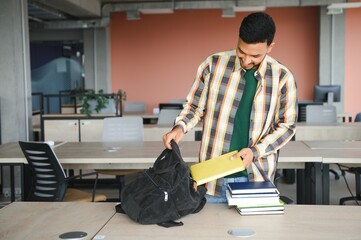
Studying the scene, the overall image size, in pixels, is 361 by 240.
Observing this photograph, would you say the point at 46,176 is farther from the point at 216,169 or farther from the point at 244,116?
the point at 216,169

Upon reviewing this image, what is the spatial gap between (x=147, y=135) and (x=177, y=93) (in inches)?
227

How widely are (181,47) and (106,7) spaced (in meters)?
2.05

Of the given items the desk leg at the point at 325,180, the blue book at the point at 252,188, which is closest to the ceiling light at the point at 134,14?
the desk leg at the point at 325,180

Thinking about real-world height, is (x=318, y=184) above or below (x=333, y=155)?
below

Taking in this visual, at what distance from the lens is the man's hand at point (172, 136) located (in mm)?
2342

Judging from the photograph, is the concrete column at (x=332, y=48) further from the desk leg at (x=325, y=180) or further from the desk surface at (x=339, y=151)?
the desk leg at (x=325, y=180)

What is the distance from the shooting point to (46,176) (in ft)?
13.5

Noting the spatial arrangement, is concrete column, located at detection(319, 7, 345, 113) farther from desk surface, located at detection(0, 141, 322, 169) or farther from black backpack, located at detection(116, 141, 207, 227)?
black backpack, located at detection(116, 141, 207, 227)

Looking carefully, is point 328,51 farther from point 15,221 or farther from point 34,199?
point 15,221

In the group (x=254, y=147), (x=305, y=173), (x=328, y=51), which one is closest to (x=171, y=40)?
(x=328, y=51)

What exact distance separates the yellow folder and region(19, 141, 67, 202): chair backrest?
79.7 inches

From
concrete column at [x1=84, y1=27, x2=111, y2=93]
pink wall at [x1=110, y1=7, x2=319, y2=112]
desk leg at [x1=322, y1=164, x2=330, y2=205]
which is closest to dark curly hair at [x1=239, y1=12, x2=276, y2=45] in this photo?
desk leg at [x1=322, y1=164, x2=330, y2=205]

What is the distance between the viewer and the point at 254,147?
2455mm

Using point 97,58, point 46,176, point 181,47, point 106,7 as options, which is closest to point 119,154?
point 46,176
